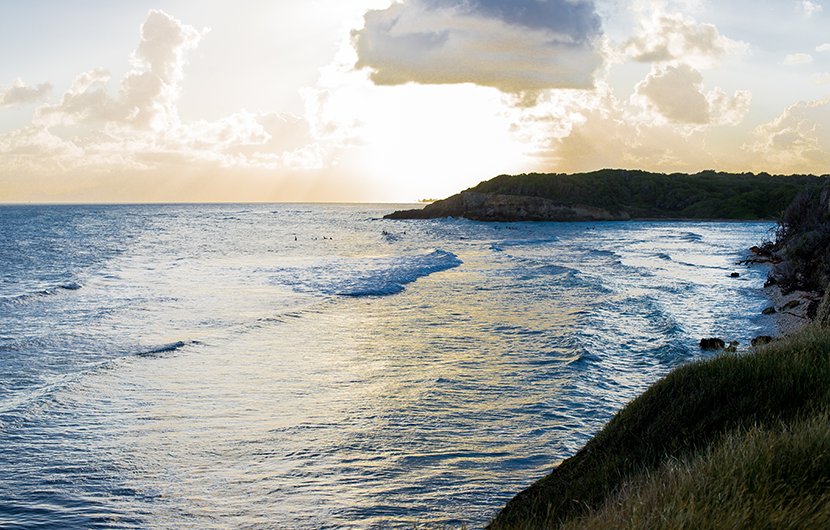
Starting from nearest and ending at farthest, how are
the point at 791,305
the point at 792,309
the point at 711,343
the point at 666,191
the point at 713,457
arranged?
the point at 713,457 < the point at 711,343 < the point at 792,309 < the point at 791,305 < the point at 666,191

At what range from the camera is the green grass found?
10.2ft

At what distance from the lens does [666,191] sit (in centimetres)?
11512

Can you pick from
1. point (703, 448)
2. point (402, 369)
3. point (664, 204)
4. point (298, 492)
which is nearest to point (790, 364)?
point (703, 448)

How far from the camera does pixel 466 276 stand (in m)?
25.4

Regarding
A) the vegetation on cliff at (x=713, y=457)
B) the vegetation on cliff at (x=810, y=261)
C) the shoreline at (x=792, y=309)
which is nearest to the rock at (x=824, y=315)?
the vegetation on cliff at (x=713, y=457)

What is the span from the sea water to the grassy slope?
3595 inches

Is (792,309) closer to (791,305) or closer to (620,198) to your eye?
(791,305)

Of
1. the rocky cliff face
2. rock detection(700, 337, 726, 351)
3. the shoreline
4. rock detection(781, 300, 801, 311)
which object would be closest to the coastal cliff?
the rocky cliff face

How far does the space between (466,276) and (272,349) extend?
48.0ft

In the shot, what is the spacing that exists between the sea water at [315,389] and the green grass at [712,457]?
126cm

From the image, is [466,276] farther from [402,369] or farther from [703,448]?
[703,448]

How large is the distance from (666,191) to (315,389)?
401 ft

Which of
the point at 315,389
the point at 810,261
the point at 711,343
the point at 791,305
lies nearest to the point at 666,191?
the point at 810,261

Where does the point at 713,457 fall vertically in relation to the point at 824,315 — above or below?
below
